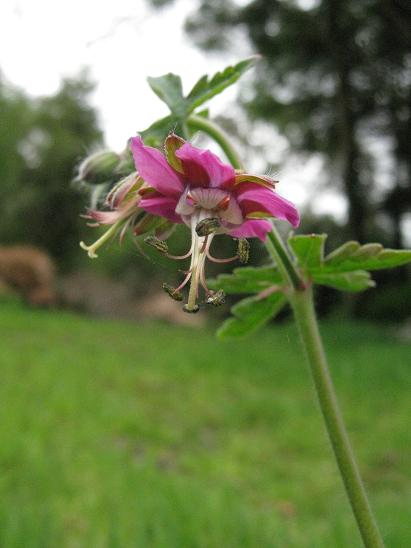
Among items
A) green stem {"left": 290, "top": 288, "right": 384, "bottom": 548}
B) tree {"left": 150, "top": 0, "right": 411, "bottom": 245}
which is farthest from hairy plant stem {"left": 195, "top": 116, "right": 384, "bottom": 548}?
tree {"left": 150, "top": 0, "right": 411, "bottom": 245}

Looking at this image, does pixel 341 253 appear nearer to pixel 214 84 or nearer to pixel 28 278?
pixel 214 84

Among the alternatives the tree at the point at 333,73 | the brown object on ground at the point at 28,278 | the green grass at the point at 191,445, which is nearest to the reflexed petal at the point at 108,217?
the green grass at the point at 191,445

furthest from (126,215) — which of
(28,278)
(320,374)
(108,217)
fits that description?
(28,278)

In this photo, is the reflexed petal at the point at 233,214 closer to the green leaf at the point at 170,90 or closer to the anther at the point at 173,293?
the anther at the point at 173,293

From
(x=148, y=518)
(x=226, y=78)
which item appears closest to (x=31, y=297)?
(x=148, y=518)

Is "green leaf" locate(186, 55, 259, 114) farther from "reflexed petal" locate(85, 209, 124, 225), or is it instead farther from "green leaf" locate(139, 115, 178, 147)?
"reflexed petal" locate(85, 209, 124, 225)

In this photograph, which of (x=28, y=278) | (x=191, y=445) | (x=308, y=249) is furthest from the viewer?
(x=28, y=278)
